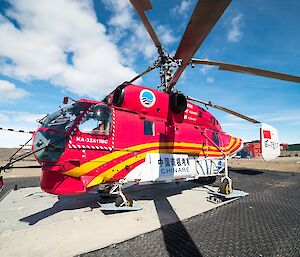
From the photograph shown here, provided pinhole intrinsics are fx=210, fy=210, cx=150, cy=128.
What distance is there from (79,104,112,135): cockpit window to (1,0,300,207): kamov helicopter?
3 centimetres

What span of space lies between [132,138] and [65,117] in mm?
2421

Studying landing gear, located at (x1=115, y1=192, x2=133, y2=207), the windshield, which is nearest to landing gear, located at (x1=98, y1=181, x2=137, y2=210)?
landing gear, located at (x1=115, y1=192, x2=133, y2=207)

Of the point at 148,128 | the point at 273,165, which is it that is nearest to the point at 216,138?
the point at 148,128

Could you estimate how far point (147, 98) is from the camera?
330 inches

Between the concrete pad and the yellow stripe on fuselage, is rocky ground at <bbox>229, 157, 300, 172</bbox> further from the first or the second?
the yellow stripe on fuselage

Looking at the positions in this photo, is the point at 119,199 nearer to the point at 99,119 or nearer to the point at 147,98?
the point at 99,119

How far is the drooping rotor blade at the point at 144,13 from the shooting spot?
3.42 metres

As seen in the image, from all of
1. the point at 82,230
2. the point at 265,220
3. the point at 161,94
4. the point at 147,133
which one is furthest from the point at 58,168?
the point at 265,220

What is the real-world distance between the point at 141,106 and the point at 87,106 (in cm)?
220

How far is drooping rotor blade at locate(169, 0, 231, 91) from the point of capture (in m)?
2.98

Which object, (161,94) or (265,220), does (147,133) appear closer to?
(161,94)

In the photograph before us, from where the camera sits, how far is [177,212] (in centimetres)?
716

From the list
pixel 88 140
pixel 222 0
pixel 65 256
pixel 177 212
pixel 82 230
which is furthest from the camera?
pixel 177 212

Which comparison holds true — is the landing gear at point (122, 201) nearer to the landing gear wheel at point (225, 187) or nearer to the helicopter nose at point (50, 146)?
the helicopter nose at point (50, 146)
